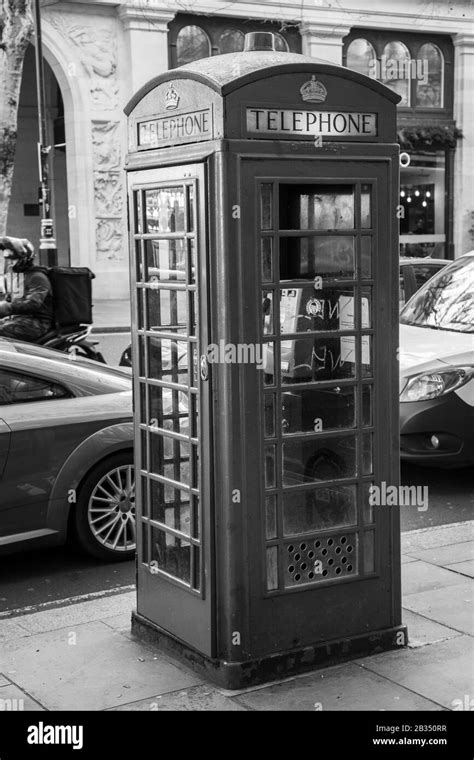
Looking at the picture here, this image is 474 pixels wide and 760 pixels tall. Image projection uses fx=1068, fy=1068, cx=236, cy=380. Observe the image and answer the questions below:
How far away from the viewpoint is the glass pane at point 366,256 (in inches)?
171

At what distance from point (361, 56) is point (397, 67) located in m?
1.44

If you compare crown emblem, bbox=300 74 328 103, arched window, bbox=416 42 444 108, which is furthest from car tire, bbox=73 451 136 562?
arched window, bbox=416 42 444 108

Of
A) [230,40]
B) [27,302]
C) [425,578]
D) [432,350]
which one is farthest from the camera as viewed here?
[230,40]

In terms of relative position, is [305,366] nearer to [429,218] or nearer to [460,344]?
[460,344]

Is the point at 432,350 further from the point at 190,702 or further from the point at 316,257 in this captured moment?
the point at 190,702

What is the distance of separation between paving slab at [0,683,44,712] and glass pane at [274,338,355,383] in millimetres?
1588

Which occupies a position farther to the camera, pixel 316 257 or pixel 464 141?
pixel 464 141

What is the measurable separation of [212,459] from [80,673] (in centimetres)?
108

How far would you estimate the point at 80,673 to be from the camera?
4422mm

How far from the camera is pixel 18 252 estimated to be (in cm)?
1080

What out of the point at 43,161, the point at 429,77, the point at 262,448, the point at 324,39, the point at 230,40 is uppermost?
the point at 324,39

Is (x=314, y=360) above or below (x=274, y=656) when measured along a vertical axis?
above

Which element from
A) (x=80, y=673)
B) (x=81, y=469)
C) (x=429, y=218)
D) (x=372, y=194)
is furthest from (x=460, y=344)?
(x=429, y=218)

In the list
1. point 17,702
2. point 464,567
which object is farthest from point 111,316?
point 17,702
